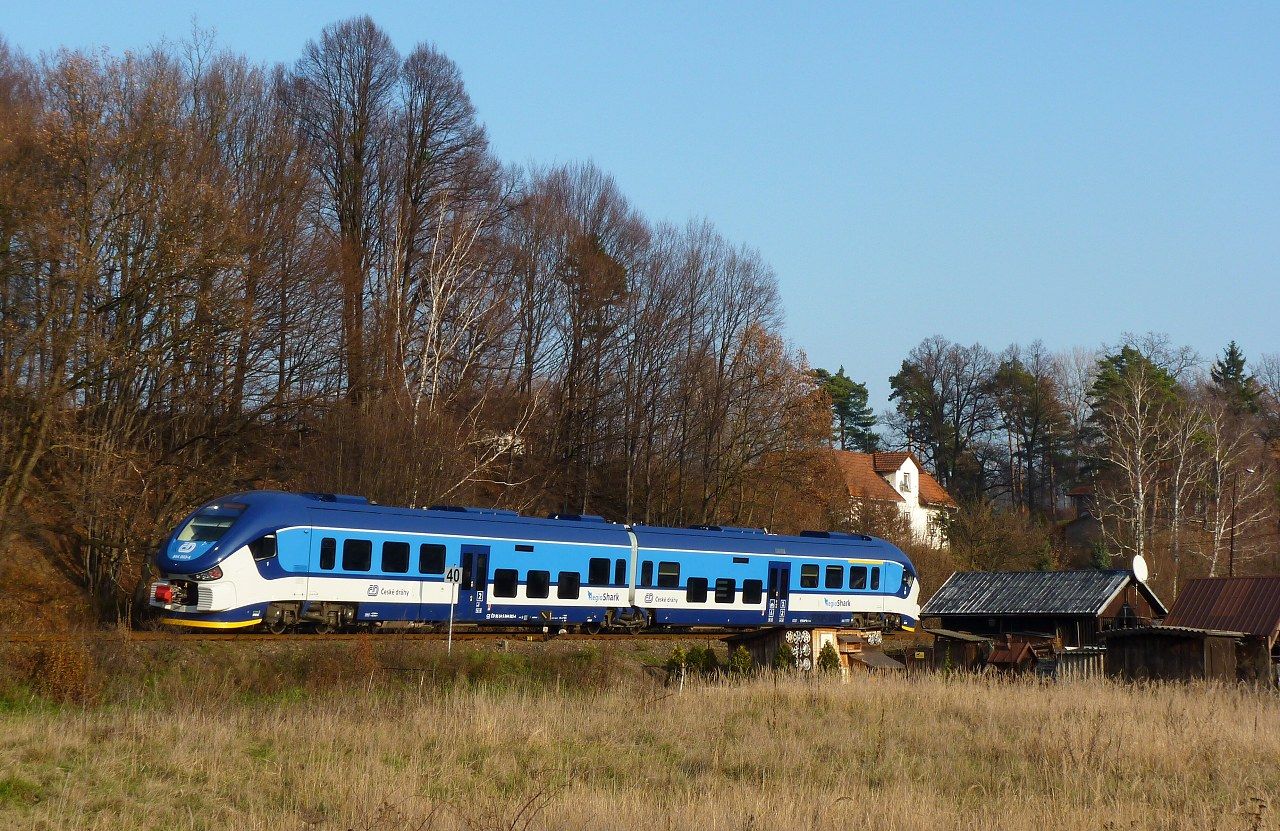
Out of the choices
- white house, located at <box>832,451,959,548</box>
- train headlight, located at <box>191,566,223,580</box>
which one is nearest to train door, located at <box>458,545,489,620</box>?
train headlight, located at <box>191,566,223,580</box>

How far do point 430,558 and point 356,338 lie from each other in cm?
1691

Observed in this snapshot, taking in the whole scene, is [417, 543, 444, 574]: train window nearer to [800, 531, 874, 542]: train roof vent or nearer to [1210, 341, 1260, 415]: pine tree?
[800, 531, 874, 542]: train roof vent

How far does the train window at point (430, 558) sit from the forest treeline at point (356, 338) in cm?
700

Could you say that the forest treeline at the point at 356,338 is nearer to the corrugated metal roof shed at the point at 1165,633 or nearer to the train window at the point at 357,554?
the train window at the point at 357,554

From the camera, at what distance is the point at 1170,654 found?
3509 cm

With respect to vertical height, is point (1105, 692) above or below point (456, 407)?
below

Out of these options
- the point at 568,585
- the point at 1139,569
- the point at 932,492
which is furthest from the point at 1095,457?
the point at 568,585

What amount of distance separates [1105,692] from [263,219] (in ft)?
91.1

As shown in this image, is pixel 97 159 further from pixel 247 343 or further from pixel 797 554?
pixel 797 554

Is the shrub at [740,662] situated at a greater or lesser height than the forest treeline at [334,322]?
lesser

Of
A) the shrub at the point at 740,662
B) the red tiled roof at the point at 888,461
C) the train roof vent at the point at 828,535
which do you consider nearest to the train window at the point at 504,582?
the shrub at the point at 740,662

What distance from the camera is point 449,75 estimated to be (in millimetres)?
51531

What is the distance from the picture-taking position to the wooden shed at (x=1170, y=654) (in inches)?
1362

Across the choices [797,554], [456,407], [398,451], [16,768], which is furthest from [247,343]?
[16,768]
